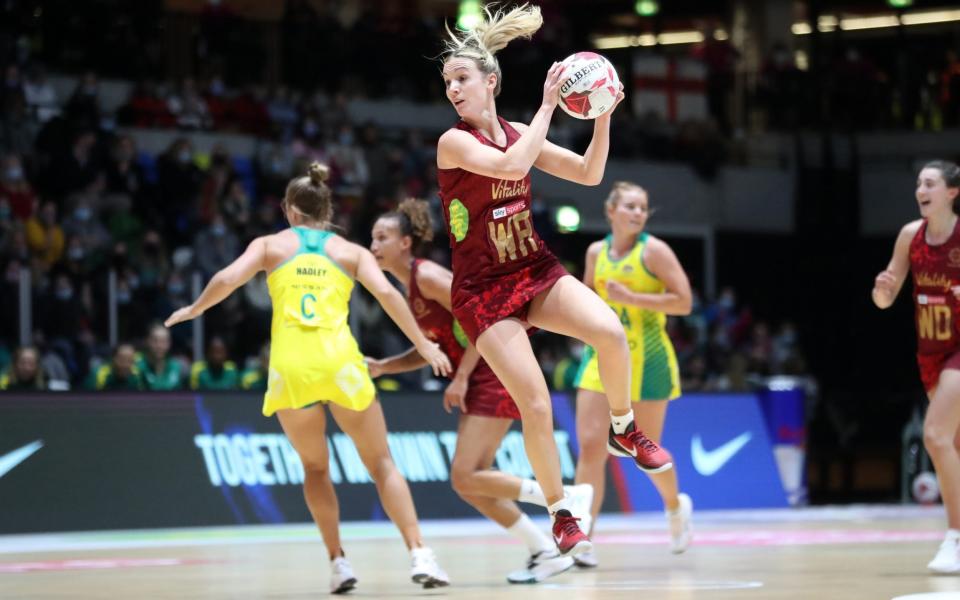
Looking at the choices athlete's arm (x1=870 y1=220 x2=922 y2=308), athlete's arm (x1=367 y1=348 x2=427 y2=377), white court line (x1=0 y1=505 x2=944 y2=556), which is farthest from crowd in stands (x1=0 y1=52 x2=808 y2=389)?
athlete's arm (x1=870 y1=220 x2=922 y2=308)

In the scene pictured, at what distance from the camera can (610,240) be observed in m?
9.14

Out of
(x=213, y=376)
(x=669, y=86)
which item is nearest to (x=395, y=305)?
(x=213, y=376)

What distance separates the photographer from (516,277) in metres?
6.44

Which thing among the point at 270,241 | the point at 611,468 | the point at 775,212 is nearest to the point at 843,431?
the point at 611,468

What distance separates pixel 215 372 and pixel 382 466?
6729 millimetres

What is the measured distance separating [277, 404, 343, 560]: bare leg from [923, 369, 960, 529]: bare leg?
314cm

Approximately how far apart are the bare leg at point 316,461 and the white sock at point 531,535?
111 cm

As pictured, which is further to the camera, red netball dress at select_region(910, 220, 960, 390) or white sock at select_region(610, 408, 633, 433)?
red netball dress at select_region(910, 220, 960, 390)

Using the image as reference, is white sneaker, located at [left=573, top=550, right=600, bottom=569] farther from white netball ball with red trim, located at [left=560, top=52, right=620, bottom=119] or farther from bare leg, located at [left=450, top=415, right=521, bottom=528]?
white netball ball with red trim, located at [left=560, top=52, right=620, bottom=119]

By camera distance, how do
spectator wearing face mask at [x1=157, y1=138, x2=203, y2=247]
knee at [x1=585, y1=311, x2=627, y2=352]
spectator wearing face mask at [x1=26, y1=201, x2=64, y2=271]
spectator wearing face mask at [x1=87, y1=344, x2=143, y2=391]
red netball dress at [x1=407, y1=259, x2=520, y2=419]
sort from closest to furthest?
1. knee at [x1=585, y1=311, x2=627, y2=352]
2. red netball dress at [x1=407, y1=259, x2=520, y2=419]
3. spectator wearing face mask at [x1=87, y1=344, x2=143, y2=391]
4. spectator wearing face mask at [x1=26, y1=201, x2=64, y2=271]
5. spectator wearing face mask at [x1=157, y1=138, x2=203, y2=247]

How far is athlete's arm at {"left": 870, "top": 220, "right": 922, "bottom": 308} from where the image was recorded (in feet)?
26.4

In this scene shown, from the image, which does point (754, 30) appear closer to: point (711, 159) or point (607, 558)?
point (711, 159)

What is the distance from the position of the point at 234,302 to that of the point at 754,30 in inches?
539

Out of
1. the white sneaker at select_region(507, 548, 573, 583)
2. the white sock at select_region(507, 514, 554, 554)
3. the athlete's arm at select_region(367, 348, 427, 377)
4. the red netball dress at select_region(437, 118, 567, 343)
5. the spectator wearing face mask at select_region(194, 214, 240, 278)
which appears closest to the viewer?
the red netball dress at select_region(437, 118, 567, 343)
